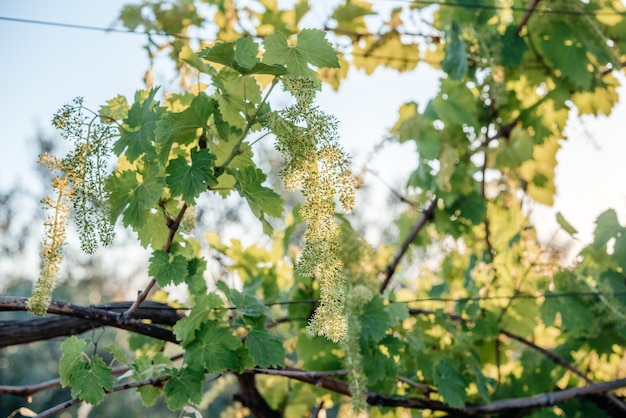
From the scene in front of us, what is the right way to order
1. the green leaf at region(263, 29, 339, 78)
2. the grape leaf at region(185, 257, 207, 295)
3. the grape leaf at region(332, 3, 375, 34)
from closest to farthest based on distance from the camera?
the green leaf at region(263, 29, 339, 78), the grape leaf at region(185, 257, 207, 295), the grape leaf at region(332, 3, 375, 34)

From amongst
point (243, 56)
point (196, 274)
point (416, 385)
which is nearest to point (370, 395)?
point (416, 385)

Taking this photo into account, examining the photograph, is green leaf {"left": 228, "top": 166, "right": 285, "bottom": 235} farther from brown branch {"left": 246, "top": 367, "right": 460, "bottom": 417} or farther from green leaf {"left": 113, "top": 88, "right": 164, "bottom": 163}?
brown branch {"left": 246, "top": 367, "right": 460, "bottom": 417}

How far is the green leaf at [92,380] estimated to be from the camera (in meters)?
1.37

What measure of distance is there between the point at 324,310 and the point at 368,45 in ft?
6.84

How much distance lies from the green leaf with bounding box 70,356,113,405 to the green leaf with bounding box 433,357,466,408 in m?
0.97

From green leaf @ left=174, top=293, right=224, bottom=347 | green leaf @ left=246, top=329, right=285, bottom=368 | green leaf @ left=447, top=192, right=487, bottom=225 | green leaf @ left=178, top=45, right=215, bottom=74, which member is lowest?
green leaf @ left=246, top=329, right=285, bottom=368

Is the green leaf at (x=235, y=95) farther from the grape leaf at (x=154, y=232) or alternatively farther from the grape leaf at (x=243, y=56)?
the grape leaf at (x=154, y=232)

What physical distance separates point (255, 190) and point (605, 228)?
1.40 m

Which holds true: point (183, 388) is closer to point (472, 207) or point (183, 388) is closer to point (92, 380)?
point (92, 380)

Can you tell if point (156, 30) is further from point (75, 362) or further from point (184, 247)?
point (75, 362)

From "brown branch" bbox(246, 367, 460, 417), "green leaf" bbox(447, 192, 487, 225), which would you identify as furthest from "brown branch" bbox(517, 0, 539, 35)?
"brown branch" bbox(246, 367, 460, 417)

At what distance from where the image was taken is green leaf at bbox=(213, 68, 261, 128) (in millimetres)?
1252

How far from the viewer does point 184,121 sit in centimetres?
122

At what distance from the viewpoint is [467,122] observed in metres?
2.40
